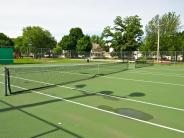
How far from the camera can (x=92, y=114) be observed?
719 centimetres

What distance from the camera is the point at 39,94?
32.8ft

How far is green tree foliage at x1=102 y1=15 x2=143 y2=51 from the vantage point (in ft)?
206

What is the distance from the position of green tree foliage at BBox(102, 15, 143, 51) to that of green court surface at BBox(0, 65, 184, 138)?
174 feet

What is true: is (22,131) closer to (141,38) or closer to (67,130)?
(67,130)

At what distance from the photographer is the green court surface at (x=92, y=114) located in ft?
18.6

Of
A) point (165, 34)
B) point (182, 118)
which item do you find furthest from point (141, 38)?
point (182, 118)

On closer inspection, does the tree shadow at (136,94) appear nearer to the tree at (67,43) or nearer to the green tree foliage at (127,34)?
the green tree foliage at (127,34)

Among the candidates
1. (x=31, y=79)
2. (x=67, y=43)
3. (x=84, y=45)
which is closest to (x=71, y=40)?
(x=67, y=43)

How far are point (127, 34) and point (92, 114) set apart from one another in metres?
57.9

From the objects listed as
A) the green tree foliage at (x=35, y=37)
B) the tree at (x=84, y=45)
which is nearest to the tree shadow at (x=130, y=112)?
the tree at (x=84, y=45)

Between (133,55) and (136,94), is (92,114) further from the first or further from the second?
(133,55)

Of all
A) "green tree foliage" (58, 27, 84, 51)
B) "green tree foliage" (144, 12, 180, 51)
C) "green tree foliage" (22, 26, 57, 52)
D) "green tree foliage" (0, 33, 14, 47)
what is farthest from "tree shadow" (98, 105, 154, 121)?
"green tree foliage" (0, 33, 14, 47)

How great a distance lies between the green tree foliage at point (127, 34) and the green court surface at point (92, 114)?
174ft

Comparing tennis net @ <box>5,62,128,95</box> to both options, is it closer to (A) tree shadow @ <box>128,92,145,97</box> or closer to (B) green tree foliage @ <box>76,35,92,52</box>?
(A) tree shadow @ <box>128,92,145,97</box>
